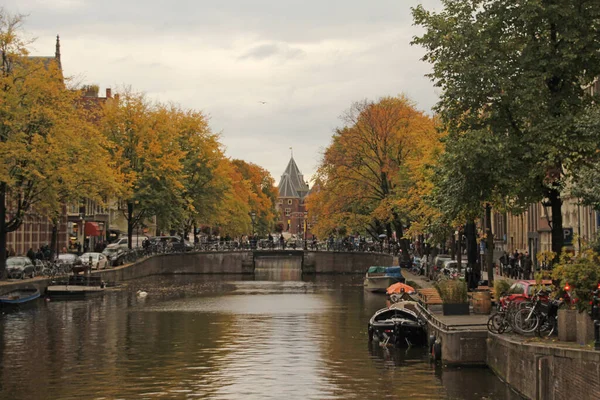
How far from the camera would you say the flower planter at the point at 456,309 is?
3916cm

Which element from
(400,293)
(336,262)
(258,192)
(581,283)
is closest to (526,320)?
(581,283)

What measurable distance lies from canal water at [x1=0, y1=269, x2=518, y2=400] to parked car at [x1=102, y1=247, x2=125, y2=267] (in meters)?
19.2

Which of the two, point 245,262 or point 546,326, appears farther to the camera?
point 245,262

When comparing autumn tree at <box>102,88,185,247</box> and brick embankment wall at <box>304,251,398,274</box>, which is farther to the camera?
brick embankment wall at <box>304,251,398,274</box>

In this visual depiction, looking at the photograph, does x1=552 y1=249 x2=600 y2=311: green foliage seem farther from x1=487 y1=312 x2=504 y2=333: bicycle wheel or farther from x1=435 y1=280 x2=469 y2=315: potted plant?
x1=435 y1=280 x2=469 y2=315: potted plant

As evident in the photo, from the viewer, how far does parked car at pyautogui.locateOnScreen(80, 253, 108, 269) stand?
77875 millimetres

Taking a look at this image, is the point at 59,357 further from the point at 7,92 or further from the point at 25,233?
the point at 25,233

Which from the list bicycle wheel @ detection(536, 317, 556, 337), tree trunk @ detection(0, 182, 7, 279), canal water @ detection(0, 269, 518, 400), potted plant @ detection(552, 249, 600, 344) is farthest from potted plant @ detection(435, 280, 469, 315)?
tree trunk @ detection(0, 182, 7, 279)

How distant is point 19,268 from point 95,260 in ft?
53.2

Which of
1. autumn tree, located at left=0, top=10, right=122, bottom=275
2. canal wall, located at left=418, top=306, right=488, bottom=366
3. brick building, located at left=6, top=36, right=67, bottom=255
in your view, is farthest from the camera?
brick building, located at left=6, top=36, right=67, bottom=255

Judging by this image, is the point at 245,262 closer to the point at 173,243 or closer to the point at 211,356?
the point at 173,243

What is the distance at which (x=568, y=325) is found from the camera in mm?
26859

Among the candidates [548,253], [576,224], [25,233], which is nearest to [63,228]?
[25,233]

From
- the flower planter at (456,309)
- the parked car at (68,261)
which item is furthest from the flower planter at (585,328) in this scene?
the parked car at (68,261)
